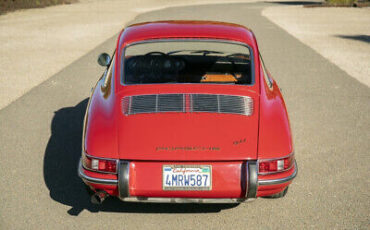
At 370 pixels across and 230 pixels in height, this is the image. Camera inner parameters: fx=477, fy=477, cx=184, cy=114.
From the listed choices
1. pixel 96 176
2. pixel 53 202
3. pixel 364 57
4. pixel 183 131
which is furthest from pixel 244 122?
pixel 364 57

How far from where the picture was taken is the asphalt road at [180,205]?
407 cm

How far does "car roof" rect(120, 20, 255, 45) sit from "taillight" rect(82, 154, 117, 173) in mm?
1446

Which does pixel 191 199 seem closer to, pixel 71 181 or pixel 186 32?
pixel 71 181

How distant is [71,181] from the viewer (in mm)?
4828

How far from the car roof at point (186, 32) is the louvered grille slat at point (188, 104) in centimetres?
75

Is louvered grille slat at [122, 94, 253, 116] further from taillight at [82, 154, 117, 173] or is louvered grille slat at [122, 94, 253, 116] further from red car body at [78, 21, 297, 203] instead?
taillight at [82, 154, 117, 173]

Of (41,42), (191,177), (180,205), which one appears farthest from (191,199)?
(41,42)

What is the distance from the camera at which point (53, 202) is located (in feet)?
14.4

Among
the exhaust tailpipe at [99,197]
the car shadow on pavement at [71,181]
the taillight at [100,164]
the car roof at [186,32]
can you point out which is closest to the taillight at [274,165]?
the car shadow on pavement at [71,181]

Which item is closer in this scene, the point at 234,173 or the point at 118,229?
the point at 234,173

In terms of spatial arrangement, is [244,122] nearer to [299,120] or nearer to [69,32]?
[299,120]

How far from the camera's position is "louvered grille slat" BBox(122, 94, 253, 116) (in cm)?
406

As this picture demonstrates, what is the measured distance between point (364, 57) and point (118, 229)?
10394mm

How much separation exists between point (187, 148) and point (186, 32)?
4.99ft
